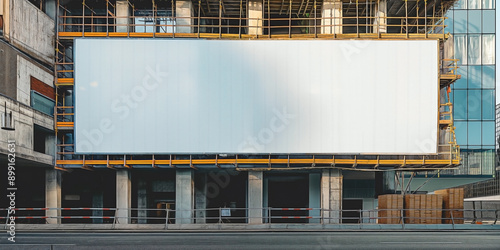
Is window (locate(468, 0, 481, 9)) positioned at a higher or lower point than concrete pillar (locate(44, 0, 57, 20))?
higher

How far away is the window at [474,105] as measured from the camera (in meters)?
49.6

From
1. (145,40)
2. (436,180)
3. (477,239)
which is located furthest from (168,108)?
(436,180)

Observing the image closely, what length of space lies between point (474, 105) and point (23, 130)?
4388 cm

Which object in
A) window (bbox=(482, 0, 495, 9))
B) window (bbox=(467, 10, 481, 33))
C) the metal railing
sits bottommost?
the metal railing

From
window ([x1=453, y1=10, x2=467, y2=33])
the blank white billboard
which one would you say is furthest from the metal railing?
window ([x1=453, y1=10, x2=467, y2=33])

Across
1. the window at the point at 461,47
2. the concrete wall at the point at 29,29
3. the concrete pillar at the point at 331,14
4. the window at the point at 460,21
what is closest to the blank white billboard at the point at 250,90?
the concrete pillar at the point at 331,14

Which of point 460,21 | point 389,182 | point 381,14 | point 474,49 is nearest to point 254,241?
point 389,182

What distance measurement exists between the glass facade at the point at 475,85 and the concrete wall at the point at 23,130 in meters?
40.6

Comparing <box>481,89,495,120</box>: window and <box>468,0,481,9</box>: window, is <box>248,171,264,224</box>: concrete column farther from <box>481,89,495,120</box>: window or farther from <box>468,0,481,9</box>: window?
<box>468,0,481,9</box>: window

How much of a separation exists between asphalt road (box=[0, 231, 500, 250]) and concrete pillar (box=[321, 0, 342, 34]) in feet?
46.6

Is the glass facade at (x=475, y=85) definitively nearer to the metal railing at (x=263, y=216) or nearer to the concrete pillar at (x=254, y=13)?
the metal railing at (x=263, y=216)

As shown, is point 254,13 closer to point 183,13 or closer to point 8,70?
point 183,13

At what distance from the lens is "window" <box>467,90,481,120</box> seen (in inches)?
1954

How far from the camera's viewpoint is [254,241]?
17484 mm
